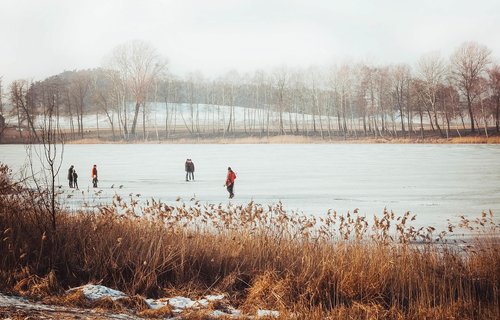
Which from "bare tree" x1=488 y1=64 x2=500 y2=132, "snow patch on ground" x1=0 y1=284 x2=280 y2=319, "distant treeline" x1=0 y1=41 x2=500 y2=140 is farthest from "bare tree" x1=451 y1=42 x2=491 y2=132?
"snow patch on ground" x1=0 y1=284 x2=280 y2=319

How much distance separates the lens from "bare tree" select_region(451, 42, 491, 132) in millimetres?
47656

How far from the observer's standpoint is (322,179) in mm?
21297

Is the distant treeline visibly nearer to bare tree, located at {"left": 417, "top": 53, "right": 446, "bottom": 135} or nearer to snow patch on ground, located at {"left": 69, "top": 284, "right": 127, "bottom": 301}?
bare tree, located at {"left": 417, "top": 53, "right": 446, "bottom": 135}

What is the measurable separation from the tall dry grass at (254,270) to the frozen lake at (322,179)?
372cm

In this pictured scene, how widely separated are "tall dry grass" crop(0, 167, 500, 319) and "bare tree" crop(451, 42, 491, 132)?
147 feet

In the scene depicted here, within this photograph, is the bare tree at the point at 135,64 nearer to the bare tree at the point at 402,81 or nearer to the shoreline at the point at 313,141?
the shoreline at the point at 313,141

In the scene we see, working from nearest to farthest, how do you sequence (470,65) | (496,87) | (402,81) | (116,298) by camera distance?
(116,298)
(496,87)
(470,65)
(402,81)

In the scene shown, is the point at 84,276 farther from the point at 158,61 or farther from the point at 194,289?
the point at 158,61

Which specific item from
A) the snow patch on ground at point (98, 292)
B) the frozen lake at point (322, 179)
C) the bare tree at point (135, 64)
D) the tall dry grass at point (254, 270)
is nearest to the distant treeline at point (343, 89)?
the bare tree at point (135, 64)

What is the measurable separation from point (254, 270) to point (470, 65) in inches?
1952

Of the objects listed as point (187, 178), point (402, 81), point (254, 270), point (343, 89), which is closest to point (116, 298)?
point (254, 270)

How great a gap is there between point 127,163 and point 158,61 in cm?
3170

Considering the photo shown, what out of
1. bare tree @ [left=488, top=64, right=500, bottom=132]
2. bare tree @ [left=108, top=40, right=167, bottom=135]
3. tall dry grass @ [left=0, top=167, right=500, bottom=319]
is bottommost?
tall dry grass @ [left=0, top=167, right=500, bottom=319]

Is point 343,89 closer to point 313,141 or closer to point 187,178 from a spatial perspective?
point 313,141
